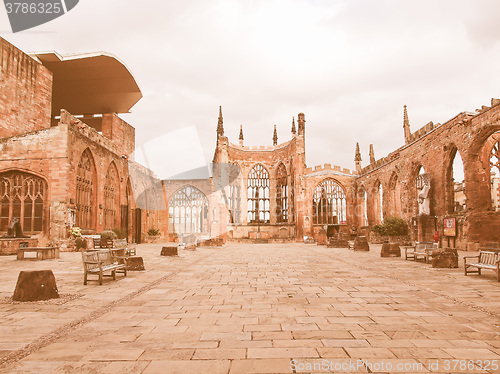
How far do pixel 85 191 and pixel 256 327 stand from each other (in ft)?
59.7

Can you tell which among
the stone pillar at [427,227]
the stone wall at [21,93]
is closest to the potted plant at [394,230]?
the stone pillar at [427,227]

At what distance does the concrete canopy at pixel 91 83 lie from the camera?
24.1m

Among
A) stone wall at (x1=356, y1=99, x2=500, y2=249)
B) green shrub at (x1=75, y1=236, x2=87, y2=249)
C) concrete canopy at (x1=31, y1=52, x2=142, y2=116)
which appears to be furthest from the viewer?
concrete canopy at (x1=31, y1=52, x2=142, y2=116)

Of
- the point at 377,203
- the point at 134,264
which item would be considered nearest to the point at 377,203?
the point at 377,203

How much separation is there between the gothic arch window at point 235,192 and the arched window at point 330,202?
804cm

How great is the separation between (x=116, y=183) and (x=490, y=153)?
71.5 feet

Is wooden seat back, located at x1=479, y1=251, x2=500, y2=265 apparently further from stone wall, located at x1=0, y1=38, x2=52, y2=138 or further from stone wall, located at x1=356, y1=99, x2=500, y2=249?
stone wall, located at x1=0, y1=38, x2=52, y2=138

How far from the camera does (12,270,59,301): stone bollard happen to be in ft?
19.5

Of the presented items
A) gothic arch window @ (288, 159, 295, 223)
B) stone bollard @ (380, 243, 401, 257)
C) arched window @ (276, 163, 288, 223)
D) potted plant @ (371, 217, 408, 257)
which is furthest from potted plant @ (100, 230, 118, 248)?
arched window @ (276, 163, 288, 223)

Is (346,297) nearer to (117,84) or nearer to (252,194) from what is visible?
(117,84)

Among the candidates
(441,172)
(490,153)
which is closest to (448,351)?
(490,153)

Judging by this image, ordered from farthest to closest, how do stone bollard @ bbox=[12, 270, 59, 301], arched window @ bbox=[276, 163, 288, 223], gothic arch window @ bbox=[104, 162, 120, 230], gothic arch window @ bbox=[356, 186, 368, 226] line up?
arched window @ bbox=[276, 163, 288, 223]
gothic arch window @ bbox=[356, 186, 368, 226]
gothic arch window @ bbox=[104, 162, 120, 230]
stone bollard @ bbox=[12, 270, 59, 301]

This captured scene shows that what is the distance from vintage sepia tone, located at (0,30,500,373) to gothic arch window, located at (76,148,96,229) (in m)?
0.11
